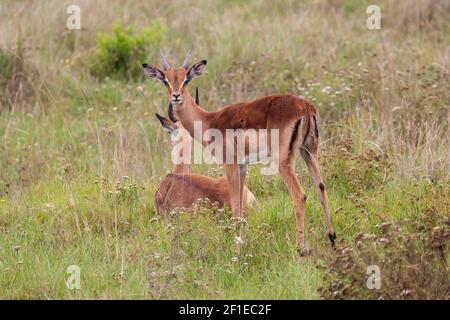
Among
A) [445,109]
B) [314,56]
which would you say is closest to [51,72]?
[314,56]

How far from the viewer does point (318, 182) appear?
7078 millimetres

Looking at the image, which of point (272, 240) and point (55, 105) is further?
point (55, 105)

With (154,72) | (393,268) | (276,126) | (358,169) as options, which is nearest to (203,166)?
(154,72)

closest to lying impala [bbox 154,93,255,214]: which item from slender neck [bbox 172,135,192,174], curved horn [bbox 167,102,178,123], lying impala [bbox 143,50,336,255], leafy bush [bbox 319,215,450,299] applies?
lying impala [bbox 143,50,336,255]

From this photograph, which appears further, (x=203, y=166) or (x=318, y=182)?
(x=203, y=166)

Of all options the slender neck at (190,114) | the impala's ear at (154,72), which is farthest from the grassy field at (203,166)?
the impala's ear at (154,72)

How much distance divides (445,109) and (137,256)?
152 inches

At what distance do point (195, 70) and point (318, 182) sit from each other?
1464 mm

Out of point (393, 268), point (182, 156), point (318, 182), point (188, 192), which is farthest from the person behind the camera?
point (182, 156)

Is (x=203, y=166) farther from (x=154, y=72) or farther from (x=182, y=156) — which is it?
(x=154, y=72)

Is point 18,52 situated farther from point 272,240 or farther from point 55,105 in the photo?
point 272,240

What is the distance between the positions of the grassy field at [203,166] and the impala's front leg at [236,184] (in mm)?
134

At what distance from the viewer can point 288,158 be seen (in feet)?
22.9

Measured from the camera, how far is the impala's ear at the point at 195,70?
7742mm
